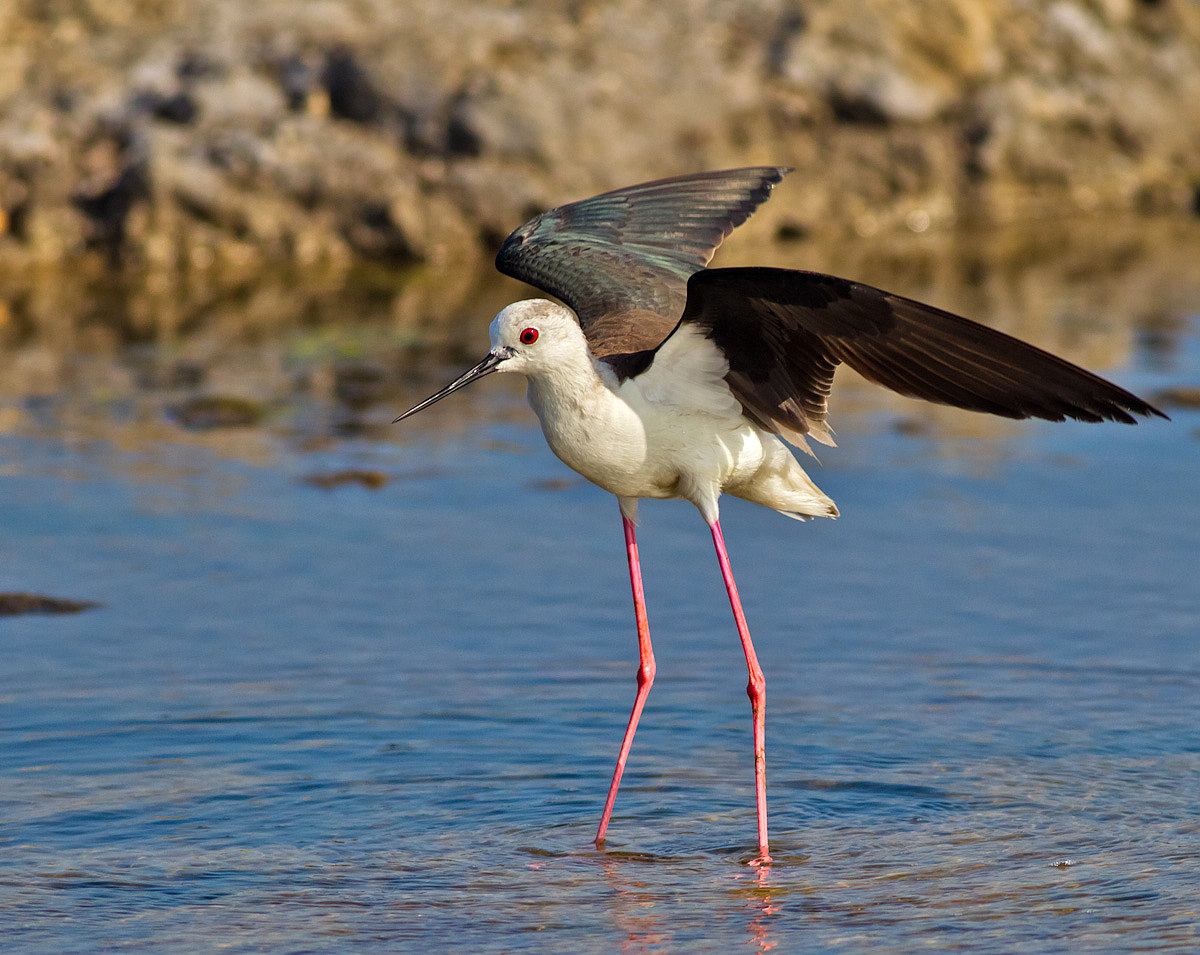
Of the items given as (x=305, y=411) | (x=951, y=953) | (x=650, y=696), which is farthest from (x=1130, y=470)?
(x=951, y=953)

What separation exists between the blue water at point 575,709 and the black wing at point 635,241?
4.25 feet

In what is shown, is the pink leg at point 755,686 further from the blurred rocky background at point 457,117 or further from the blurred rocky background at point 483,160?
the blurred rocky background at point 457,117

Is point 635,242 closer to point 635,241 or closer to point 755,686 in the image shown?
point 635,241

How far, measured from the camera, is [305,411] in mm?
9820

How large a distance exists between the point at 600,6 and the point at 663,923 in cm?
1122

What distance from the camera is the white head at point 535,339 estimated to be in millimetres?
4934

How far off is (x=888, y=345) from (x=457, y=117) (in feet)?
30.6

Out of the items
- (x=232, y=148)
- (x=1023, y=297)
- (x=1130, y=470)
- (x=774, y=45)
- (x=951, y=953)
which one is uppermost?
(x=774, y=45)

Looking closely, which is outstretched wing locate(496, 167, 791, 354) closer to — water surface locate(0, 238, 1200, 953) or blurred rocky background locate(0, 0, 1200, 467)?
water surface locate(0, 238, 1200, 953)

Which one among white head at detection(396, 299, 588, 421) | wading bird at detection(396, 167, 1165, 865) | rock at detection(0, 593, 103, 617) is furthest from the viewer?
rock at detection(0, 593, 103, 617)

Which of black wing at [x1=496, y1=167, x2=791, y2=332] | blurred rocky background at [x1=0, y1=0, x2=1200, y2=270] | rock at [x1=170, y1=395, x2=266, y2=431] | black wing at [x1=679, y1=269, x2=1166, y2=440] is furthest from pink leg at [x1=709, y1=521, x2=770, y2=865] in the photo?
blurred rocky background at [x1=0, y1=0, x2=1200, y2=270]

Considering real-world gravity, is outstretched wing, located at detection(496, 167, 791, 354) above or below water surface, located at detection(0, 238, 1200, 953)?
above

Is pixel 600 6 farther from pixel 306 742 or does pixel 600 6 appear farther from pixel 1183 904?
pixel 1183 904

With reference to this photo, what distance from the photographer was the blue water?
174 inches
